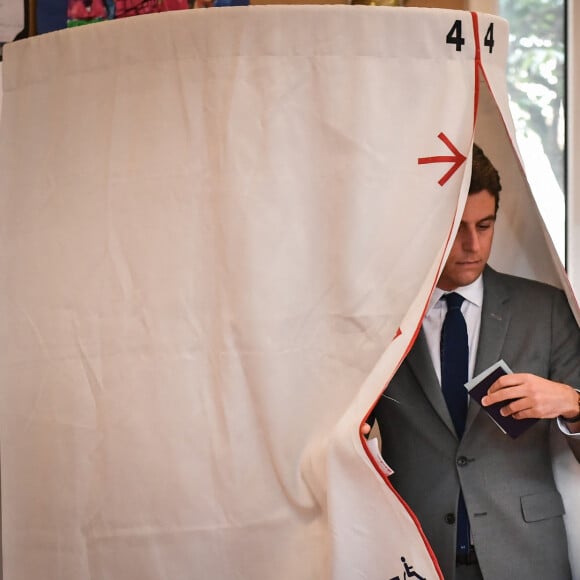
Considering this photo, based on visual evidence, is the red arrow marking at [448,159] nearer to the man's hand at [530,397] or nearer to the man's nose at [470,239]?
the man's nose at [470,239]

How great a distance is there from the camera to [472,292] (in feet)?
5.82

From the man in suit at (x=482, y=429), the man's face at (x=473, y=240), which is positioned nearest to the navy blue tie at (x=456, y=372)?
the man in suit at (x=482, y=429)

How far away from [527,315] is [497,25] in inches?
21.8

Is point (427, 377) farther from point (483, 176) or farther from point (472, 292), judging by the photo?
point (483, 176)

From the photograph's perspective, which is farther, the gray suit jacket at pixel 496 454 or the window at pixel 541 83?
the window at pixel 541 83

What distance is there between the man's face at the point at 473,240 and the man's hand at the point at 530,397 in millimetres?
240

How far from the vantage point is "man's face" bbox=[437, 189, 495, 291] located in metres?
1.69

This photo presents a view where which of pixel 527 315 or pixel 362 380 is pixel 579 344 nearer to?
pixel 527 315

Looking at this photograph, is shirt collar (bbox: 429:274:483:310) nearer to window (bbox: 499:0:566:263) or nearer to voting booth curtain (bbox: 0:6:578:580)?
voting booth curtain (bbox: 0:6:578:580)

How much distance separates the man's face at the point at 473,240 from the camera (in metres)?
1.69

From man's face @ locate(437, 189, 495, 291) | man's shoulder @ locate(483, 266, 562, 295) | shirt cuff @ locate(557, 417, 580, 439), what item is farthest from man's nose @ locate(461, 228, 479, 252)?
shirt cuff @ locate(557, 417, 580, 439)

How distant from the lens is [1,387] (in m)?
1.62

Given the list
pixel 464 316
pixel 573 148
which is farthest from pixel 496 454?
pixel 573 148

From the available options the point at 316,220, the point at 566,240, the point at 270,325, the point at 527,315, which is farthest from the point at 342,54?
the point at 566,240
